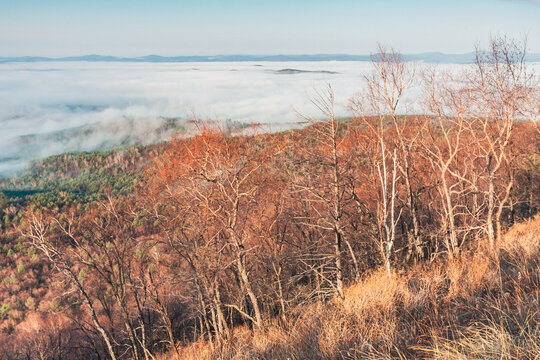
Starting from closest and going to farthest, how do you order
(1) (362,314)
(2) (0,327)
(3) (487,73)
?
(1) (362,314)
(3) (487,73)
(2) (0,327)

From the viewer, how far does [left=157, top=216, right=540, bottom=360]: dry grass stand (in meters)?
2.72

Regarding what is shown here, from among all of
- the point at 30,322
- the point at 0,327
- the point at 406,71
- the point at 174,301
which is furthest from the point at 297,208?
the point at 0,327

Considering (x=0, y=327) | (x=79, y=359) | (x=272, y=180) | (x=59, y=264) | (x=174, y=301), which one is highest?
(x=272, y=180)

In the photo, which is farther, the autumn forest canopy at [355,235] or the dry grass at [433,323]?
the autumn forest canopy at [355,235]

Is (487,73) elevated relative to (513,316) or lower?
elevated

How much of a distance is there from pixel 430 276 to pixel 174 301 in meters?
25.1

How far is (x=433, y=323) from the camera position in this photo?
348 cm

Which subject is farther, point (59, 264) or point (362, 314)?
point (59, 264)

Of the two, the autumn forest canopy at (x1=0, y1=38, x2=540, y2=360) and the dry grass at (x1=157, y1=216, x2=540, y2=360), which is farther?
the autumn forest canopy at (x1=0, y1=38, x2=540, y2=360)

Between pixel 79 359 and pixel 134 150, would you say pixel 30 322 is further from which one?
pixel 134 150

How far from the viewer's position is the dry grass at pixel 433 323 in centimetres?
272

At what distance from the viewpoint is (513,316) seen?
3137mm

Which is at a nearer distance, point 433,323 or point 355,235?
point 433,323

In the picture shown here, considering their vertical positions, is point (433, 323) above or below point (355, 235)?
above
